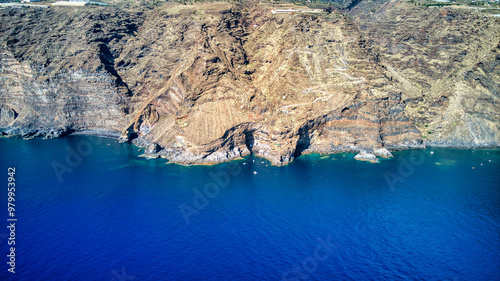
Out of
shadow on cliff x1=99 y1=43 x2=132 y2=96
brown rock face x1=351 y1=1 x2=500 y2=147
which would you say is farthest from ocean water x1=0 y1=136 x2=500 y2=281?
shadow on cliff x1=99 y1=43 x2=132 y2=96

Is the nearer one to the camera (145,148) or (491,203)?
(491,203)

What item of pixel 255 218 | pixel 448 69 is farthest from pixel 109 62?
pixel 448 69

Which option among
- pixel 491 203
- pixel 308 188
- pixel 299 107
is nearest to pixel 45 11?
pixel 299 107

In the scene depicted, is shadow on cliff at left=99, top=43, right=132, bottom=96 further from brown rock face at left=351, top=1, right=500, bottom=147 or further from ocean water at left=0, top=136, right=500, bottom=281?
brown rock face at left=351, top=1, right=500, bottom=147

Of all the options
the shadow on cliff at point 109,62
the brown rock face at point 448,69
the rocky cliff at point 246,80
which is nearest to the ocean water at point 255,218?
the rocky cliff at point 246,80

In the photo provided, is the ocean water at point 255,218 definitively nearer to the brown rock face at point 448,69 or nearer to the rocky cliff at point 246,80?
the rocky cliff at point 246,80

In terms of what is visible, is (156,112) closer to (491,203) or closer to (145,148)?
(145,148)
